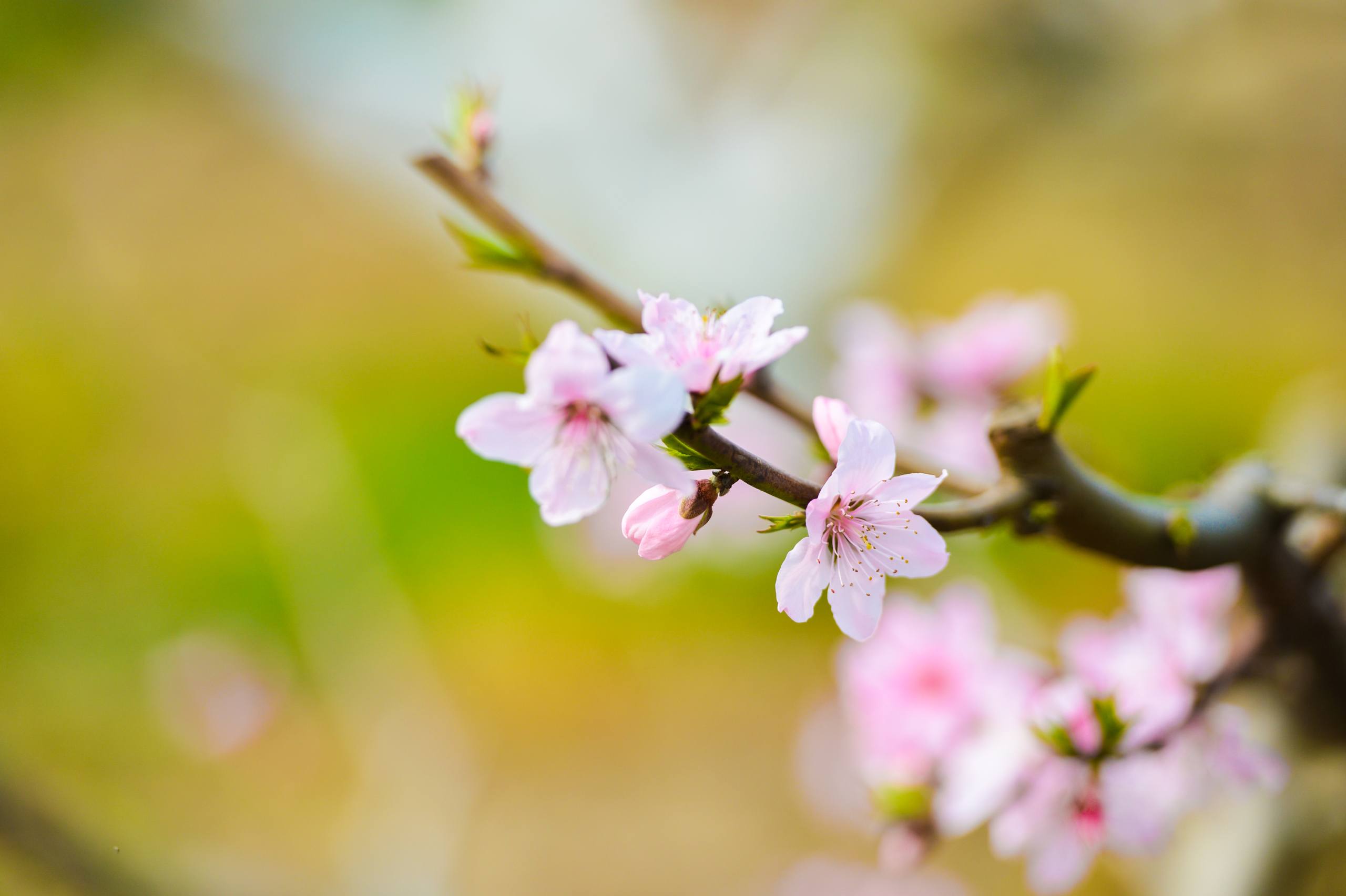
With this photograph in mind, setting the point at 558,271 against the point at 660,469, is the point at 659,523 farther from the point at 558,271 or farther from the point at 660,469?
the point at 558,271

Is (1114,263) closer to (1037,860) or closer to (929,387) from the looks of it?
(929,387)

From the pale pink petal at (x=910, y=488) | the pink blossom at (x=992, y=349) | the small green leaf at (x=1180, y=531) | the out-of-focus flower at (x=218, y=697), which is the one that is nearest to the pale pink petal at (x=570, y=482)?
the pale pink petal at (x=910, y=488)

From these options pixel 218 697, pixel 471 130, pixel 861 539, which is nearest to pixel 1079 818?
pixel 861 539

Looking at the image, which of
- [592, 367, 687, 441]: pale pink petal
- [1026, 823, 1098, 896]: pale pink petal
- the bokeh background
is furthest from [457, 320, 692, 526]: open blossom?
[1026, 823, 1098, 896]: pale pink petal

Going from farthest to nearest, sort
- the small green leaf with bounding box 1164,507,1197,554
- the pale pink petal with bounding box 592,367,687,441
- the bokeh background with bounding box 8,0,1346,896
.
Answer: the bokeh background with bounding box 8,0,1346,896
the small green leaf with bounding box 1164,507,1197,554
the pale pink petal with bounding box 592,367,687,441

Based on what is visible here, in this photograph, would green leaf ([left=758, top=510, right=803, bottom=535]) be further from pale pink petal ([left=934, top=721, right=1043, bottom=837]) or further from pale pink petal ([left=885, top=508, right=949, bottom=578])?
pale pink petal ([left=934, top=721, right=1043, bottom=837])

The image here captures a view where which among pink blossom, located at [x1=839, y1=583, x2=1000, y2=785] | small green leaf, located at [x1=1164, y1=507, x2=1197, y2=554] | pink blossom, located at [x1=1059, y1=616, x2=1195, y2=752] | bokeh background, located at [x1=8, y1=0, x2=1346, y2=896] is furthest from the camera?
bokeh background, located at [x1=8, y1=0, x2=1346, y2=896]

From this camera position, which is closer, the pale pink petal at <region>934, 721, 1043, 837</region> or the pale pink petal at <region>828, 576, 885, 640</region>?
the pale pink petal at <region>828, 576, 885, 640</region>
